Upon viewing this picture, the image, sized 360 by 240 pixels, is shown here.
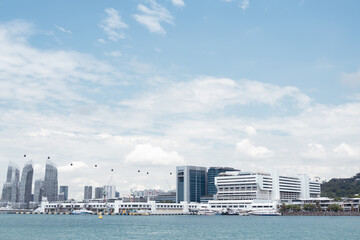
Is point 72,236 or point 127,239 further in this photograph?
point 72,236

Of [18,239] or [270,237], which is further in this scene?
[270,237]

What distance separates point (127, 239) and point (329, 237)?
48885 mm

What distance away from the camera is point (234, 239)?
10144cm

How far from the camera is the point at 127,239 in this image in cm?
10038

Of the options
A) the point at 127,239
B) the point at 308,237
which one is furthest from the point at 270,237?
the point at 127,239

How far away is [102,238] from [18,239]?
19.1 metres

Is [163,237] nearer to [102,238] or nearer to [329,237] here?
[102,238]

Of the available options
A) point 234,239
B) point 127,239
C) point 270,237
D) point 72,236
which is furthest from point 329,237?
point 72,236

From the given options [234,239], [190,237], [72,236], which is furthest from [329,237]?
[72,236]

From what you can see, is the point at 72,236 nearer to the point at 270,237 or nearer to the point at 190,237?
the point at 190,237

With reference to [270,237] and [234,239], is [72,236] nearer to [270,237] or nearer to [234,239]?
[234,239]

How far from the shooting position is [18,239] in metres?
100

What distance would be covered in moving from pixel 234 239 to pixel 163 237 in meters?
17.1

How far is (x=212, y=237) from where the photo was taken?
4158 inches
